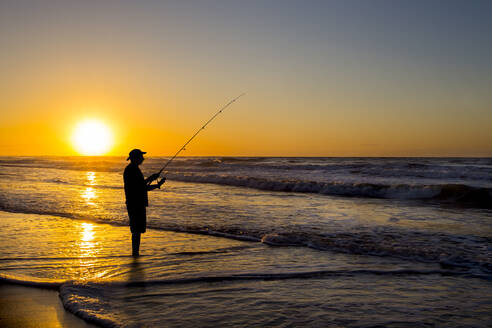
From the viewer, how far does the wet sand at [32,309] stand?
11.3 ft

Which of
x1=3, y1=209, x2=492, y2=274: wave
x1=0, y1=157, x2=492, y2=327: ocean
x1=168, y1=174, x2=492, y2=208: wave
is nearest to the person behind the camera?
x1=0, y1=157, x2=492, y2=327: ocean

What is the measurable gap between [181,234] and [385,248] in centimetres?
384

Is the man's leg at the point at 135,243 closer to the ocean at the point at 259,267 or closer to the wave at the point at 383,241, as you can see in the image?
the ocean at the point at 259,267

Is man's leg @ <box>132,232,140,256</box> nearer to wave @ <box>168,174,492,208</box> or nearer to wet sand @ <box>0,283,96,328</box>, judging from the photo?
wet sand @ <box>0,283,96,328</box>

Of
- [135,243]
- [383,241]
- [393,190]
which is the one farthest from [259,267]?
[393,190]

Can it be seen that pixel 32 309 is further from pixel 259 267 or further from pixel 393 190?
pixel 393 190

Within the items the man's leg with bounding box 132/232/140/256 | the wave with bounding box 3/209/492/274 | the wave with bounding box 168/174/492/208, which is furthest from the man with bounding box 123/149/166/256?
the wave with bounding box 168/174/492/208

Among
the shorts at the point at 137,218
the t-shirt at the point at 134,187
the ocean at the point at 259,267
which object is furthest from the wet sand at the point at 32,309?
the t-shirt at the point at 134,187

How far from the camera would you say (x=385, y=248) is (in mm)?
6469

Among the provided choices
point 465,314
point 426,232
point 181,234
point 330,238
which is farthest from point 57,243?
point 426,232

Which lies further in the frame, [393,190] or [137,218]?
[393,190]

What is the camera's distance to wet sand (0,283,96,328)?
3.43 m

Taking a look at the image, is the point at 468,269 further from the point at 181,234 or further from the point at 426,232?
the point at 181,234

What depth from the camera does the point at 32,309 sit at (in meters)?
3.77
